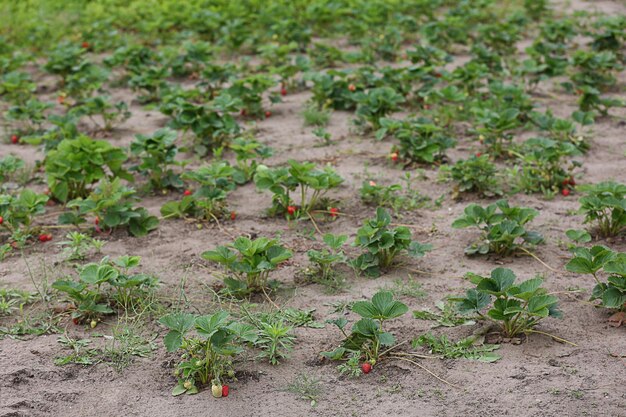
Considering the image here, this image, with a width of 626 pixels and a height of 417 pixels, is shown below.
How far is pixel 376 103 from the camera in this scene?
6.12m

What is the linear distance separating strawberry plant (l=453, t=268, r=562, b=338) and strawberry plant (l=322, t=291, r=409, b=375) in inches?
14.0

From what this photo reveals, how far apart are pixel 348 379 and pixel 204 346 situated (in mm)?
595

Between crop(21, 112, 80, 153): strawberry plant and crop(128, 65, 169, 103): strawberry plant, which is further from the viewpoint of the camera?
crop(128, 65, 169, 103): strawberry plant

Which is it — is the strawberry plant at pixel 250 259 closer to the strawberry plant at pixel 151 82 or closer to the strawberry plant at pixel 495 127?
the strawberry plant at pixel 495 127

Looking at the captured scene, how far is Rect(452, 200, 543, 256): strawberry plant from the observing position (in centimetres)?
418

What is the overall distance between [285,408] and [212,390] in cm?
29

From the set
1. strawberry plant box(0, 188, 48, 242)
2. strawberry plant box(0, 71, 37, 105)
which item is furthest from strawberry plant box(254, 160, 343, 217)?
strawberry plant box(0, 71, 37, 105)

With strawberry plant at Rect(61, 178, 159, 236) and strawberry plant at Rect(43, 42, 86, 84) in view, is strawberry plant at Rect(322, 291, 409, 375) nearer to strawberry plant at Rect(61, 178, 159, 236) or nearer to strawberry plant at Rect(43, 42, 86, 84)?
strawberry plant at Rect(61, 178, 159, 236)

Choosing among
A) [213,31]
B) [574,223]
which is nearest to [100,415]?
[574,223]

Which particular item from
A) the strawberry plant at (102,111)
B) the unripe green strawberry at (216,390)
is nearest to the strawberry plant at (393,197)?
the unripe green strawberry at (216,390)

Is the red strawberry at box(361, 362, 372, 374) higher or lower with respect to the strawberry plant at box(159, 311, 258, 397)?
lower

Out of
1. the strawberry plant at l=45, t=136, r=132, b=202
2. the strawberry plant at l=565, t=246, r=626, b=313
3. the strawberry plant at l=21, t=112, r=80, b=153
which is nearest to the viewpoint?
the strawberry plant at l=565, t=246, r=626, b=313

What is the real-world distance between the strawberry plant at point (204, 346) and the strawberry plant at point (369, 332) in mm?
397

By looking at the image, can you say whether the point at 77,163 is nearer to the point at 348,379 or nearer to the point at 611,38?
the point at 348,379
